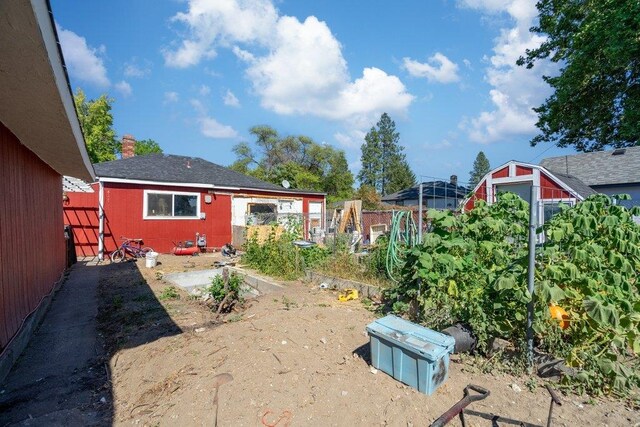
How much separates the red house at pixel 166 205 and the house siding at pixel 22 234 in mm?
4386

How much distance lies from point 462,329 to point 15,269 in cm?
538

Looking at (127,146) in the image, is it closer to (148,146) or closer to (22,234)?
(22,234)

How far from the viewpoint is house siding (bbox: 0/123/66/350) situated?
373 cm

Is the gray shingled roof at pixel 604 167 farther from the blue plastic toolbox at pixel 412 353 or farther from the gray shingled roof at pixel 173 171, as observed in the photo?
the blue plastic toolbox at pixel 412 353

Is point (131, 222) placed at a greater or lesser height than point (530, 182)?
lesser

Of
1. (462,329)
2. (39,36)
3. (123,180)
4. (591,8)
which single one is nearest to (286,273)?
(462,329)

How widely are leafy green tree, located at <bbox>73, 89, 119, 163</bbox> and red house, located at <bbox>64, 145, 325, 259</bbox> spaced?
14.3 metres

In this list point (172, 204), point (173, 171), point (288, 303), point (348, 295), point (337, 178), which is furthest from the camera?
point (337, 178)

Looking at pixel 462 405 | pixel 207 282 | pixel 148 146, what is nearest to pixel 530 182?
pixel 207 282

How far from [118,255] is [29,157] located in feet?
20.8

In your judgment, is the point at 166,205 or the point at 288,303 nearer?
the point at 288,303

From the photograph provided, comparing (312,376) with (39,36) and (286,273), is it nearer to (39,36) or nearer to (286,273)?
(39,36)

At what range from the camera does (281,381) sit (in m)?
2.89

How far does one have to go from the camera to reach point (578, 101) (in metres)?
14.4
